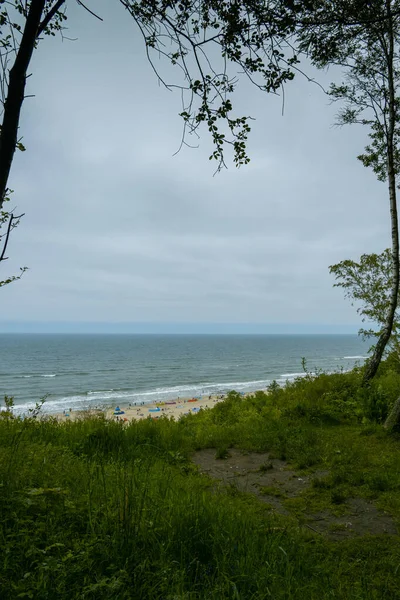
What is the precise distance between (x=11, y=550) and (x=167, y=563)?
47.5 inches

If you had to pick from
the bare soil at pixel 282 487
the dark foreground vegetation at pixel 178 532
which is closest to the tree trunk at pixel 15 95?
the dark foreground vegetation at pixel 178 532

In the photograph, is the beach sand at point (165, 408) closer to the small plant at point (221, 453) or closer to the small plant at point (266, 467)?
the small plant at point (221, 453)

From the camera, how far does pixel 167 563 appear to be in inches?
106

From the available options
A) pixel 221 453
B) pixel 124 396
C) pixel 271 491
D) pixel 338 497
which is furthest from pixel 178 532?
pixel 124 396

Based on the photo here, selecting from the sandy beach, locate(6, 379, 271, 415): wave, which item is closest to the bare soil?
the sandy beach

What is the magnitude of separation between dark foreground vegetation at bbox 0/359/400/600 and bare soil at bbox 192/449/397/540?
51mm

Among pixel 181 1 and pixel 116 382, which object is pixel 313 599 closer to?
pixel 181 1

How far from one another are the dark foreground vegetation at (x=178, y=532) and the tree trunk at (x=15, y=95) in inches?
116

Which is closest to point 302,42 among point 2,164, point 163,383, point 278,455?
point 2,164

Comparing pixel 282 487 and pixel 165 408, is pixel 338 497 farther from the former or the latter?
pixel 165 408

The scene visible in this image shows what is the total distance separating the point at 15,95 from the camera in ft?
9.96

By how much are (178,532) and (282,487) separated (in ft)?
9.89

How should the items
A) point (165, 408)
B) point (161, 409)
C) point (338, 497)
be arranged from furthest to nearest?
point (165, 408) → point (161, 409) → point (338, 497)

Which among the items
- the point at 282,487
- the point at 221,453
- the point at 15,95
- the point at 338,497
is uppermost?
the point at 15,95
